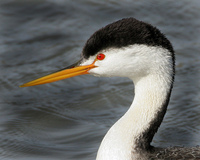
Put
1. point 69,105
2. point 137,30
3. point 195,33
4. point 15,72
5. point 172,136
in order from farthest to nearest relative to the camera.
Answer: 1. point 195,33
2. point 15,72
3. point 69,105
4. point 172,136
5. point 137,30

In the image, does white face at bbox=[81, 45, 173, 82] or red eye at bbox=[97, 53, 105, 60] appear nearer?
white face at bbox=[81, 45, 173, 82]

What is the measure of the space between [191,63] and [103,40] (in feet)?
16.6

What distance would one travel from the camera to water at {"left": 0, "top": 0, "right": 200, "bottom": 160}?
316 inches

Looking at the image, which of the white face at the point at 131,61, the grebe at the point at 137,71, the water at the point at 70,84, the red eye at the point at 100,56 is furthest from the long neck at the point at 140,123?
the water at the point at 70,84

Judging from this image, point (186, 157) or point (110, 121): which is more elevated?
point (186, 157)

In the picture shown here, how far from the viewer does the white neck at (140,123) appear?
6016 millimetres

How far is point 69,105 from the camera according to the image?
9.19 meters

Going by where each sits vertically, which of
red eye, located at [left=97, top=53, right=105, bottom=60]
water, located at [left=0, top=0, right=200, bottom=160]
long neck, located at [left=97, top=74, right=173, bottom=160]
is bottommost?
water, located at [left=0, top=0, right=200, bottom=160]

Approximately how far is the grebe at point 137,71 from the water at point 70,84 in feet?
4.88

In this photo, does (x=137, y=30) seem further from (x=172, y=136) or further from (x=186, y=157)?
(x=172, y=136)

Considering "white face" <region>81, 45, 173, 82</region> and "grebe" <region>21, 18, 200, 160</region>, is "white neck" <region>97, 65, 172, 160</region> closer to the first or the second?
"grebe" <region>21, 18, 200, 160</region>

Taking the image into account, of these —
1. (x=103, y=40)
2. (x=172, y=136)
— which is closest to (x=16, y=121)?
(x=172, y=136)

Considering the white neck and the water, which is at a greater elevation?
the white neck

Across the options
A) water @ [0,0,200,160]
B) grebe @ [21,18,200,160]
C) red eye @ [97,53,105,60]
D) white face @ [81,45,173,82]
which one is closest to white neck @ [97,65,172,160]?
grebe @ [21,18,200,160]
